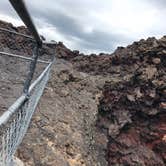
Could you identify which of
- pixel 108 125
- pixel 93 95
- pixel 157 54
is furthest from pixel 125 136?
pixel 157 54

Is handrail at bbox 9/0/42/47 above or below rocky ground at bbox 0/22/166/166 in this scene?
above

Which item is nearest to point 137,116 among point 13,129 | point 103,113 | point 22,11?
point 103,113

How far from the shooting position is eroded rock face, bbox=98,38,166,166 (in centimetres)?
1111

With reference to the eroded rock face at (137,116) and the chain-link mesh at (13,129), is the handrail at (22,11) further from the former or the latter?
the eroded rock face at (137,116)

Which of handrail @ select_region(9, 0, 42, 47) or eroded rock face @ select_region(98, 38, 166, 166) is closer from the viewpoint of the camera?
handrail @ select_region(9, 0, 42, 47)

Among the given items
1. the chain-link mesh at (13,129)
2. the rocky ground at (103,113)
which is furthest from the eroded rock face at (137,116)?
the chain-link mesh at (13,129)

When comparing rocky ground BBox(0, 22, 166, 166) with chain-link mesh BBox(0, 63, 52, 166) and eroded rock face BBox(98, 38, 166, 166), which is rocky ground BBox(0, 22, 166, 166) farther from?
chain-link mesh BBox(0, 63, 52, 166)

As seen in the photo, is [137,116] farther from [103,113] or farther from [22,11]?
[22,11]

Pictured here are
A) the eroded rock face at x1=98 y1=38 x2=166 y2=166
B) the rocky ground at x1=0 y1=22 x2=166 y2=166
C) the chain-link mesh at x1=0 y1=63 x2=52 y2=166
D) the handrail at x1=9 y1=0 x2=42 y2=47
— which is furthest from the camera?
the eroded rock face at x1=98 y1=38 x2=166 y2=166

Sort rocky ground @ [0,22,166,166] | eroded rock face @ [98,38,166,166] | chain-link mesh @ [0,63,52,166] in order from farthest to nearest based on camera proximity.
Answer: eroded rock face @ [98,38,166,166], rocky ground @ [0,22,166,166], chain-link mesh @ [0,63,52,166]

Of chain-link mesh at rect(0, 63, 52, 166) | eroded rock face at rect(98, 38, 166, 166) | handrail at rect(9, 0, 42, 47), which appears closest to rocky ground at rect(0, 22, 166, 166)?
eroded rock face at rect(98, 38, 166, 166)

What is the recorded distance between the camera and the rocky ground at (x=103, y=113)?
7653 millimetres

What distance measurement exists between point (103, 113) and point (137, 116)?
1.19 meters

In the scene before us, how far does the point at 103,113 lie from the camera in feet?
39.6
